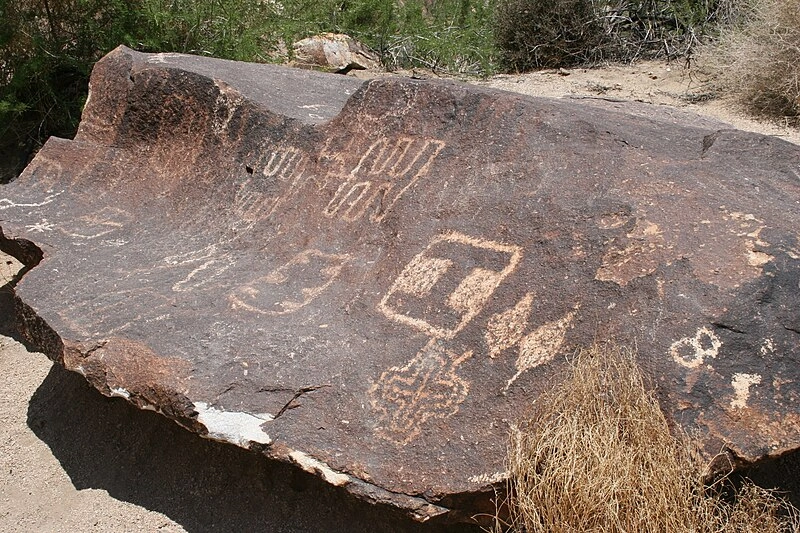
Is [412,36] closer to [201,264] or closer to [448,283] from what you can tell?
[201,264]

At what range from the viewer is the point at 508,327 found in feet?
7.00

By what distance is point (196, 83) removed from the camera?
10.9ft

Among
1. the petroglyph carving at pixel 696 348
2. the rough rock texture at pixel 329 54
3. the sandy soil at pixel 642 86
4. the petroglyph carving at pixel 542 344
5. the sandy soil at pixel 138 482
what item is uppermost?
the petroglyph carving at pixel 696 348

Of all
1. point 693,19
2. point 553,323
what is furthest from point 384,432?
point 693,19

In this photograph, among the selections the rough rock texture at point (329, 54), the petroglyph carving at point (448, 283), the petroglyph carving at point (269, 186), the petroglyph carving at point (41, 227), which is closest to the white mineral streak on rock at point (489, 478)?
the petroglyph carving at point (448, 283)

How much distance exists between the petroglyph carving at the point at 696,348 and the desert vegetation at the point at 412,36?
3.76 metres

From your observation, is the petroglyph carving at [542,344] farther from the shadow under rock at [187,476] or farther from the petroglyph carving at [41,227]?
the petroglyph carving at [41,227]

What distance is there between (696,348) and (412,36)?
600 centimetres

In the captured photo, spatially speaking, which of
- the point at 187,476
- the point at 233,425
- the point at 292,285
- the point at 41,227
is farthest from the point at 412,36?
the point at 233,425

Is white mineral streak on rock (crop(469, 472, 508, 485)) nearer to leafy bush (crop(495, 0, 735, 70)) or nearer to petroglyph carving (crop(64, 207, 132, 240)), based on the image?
petroglyph carving (crop(64, 207, 132, 240))

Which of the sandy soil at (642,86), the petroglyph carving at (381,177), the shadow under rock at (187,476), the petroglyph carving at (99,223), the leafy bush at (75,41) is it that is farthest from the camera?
the sandy soil at (642,86)

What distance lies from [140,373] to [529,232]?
1135 mm

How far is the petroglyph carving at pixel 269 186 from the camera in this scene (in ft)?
9.62

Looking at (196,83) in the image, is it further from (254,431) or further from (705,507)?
(705,507)
